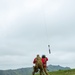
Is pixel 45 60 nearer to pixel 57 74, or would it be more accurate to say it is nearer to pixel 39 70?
pixel 39 70

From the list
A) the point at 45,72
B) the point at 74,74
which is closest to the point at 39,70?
the point at 45,72

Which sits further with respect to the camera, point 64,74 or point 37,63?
point 64,74

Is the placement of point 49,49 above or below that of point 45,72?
above

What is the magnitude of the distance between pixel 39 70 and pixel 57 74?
384 inches

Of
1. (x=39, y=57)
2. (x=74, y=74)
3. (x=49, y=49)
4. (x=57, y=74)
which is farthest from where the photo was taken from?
(x=57, y=74)

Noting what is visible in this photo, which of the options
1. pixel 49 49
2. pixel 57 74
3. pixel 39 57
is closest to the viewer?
pixel 39 57

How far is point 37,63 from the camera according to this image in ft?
122

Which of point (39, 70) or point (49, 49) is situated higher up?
point (49, 49)

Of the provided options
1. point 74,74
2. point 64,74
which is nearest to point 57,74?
point 64,74

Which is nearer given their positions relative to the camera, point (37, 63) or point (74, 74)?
point (37, 63)

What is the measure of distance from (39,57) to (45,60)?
1.36 meters

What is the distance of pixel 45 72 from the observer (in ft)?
126

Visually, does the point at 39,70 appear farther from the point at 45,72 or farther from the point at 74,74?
the point at 74,74

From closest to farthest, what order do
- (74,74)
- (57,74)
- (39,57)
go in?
(39,57) < (74,74) < (57,74)
